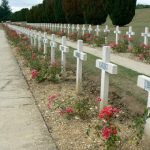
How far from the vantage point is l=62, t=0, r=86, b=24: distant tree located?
3978 cm

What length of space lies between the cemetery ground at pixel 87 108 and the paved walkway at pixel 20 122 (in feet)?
0.50

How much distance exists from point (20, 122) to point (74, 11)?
1294 inches

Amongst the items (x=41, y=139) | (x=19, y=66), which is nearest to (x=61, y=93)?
(x=41, y=139)

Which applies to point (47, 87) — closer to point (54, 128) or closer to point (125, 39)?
point (54, 128)

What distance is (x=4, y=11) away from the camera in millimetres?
149250

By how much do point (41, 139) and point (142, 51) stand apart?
35.8ft

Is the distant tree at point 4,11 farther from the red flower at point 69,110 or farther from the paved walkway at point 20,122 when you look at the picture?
the red flower at point 69,110

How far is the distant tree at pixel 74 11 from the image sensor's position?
39781 millimetres

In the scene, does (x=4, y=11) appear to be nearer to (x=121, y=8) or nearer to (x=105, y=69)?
(x=121, y=8)

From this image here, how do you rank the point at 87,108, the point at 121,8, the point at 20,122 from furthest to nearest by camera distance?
the point at 121,8
the point at 87,108
the point at 20,122

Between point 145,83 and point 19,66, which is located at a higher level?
point 145,83

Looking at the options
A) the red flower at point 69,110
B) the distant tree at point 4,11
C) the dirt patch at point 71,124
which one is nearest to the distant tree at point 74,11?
the dirt patch at point 71,124

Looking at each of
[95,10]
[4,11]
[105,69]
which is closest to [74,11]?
[95,10]

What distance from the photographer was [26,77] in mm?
12344
